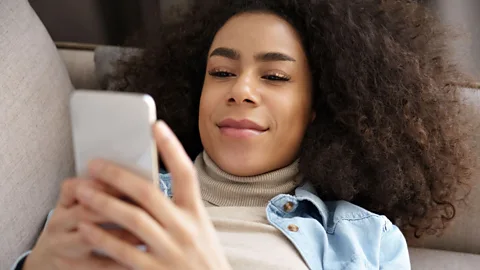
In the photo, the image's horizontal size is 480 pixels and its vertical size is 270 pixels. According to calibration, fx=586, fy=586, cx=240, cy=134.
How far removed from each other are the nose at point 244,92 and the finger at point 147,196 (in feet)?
1.39

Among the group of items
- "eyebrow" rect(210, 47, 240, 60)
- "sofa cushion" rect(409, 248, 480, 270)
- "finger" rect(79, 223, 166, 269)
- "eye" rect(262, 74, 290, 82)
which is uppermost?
"eyebrow" rect(210, 47, 240, 60)

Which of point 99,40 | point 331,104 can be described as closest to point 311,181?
point 331,104

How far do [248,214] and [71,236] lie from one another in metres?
0.43

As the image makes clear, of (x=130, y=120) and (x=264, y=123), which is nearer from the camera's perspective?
(x=130, y=120)

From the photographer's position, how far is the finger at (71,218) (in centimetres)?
61

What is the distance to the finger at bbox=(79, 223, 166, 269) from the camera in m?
0.58

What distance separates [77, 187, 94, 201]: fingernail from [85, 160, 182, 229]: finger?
0.07ft

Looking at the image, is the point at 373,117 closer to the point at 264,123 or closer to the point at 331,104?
the point at 331,104

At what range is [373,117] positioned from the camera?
109 cm

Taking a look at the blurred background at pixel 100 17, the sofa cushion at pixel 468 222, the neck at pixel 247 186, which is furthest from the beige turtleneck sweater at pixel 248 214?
the blurred background at pixel 100 17

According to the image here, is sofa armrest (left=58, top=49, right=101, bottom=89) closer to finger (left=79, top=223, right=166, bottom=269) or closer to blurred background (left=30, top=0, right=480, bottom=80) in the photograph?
blurred background (left=30, top=0, right=480, bottom=80)

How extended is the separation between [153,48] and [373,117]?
552 millimetres

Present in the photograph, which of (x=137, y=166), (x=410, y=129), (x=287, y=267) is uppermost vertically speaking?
(x=137, y=166)

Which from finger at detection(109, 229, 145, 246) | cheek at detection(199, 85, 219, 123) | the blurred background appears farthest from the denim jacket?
the blurred background
